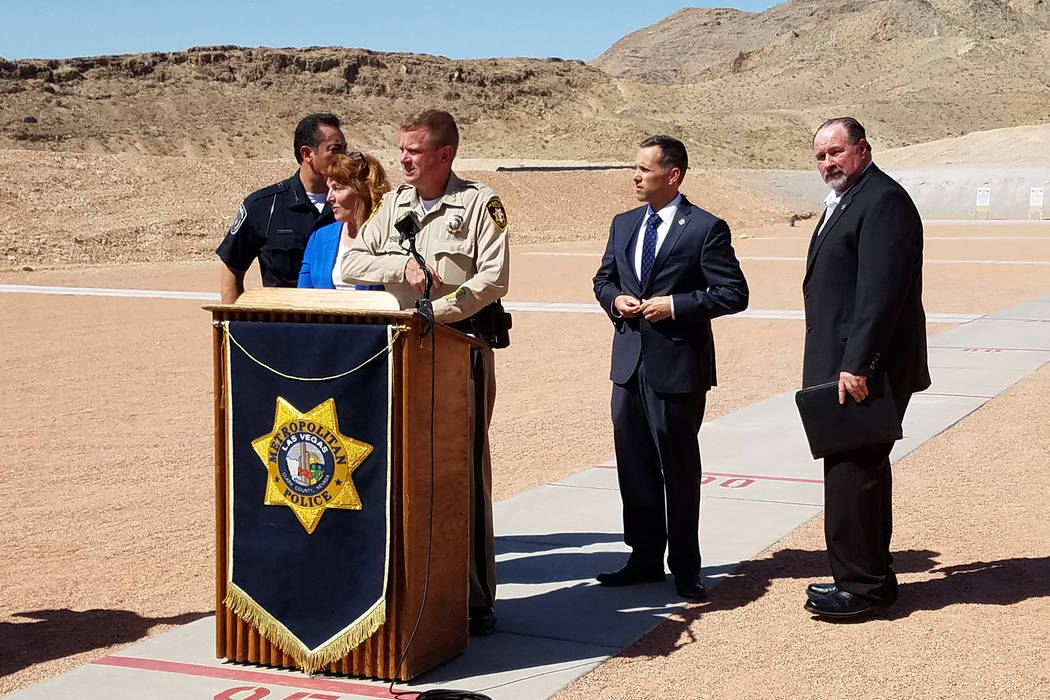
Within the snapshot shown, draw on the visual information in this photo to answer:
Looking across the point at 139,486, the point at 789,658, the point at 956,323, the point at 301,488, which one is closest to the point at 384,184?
→ the point at 301,488

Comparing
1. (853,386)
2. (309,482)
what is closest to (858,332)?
(853,386)

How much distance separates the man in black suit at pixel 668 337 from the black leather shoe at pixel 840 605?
0.49 m

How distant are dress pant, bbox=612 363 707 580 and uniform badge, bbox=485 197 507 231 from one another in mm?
1040

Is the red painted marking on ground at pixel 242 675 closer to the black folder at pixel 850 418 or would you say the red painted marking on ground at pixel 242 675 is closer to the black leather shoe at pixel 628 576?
the black leather shoe at pixel 628 576

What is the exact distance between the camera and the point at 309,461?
14.8ft

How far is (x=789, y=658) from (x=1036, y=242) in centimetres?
3488

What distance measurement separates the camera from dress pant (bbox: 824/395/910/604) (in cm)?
536

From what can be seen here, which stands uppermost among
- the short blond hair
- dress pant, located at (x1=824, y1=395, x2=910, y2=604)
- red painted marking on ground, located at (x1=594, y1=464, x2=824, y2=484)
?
the short blond hair

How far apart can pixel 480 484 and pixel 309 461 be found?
775 mm

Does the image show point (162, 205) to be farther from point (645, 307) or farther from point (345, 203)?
point (645, 307)

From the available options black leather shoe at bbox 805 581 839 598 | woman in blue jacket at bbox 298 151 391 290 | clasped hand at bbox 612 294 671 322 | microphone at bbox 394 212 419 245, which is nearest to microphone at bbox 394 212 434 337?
microphone at bbox 394 212 419 245

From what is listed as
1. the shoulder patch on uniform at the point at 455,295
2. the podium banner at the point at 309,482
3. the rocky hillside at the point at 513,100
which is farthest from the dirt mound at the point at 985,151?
the podium banner at the point at 309,482

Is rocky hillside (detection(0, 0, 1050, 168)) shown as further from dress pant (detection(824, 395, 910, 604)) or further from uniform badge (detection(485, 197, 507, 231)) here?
uniform badge (detection(485, 197, 507, 231))

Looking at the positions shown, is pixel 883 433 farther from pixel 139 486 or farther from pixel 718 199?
pixel 718 199
